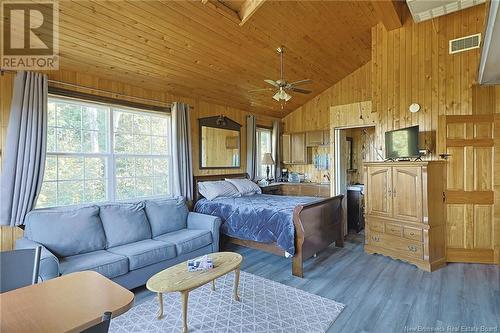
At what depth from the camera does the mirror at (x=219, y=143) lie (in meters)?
5.04

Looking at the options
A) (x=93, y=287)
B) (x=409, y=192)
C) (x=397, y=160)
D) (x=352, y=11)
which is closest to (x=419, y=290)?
(x=409, y=192)

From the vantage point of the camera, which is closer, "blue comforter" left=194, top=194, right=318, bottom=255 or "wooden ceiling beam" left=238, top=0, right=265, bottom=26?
"wooden ceiling beam" left=238, top=0, right=265, bottom=26

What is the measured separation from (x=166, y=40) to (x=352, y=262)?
149 inches

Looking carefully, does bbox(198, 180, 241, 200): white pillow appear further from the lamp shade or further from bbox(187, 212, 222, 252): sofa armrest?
the lamp shade

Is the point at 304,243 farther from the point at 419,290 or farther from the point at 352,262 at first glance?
the point at 419,290

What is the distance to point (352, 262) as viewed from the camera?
3.74 metres

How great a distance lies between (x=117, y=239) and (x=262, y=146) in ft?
13.1

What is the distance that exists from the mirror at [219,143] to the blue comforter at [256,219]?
0.99 m

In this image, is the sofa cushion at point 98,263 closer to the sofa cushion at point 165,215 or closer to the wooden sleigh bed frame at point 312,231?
the sofa cushion at point 165,215

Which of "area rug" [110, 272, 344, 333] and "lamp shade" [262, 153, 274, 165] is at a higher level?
"lamp shade" [262, 153, 274, 165]

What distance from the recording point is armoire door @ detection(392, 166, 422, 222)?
3.55 meters

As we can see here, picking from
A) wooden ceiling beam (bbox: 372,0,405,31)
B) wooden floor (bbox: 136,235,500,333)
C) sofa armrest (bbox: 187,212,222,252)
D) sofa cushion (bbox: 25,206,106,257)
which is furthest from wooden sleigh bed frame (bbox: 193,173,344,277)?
wooden ceiling beam (bbox: 372,0,405,31)

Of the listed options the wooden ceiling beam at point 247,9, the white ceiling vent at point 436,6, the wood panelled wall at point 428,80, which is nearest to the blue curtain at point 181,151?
the wooden ceiling beam at point 247,9

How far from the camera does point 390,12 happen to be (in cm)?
375
